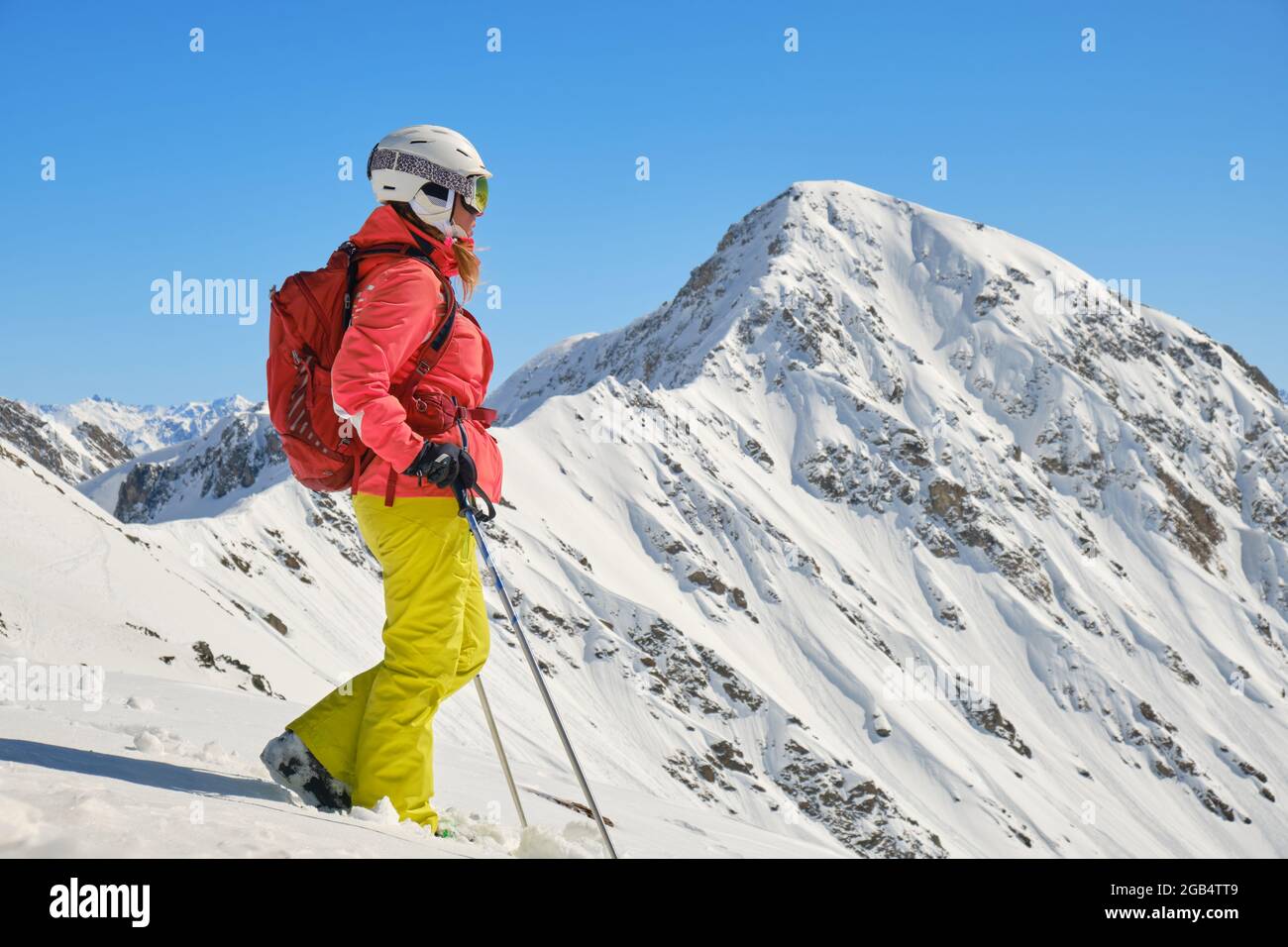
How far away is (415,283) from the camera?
4.66m

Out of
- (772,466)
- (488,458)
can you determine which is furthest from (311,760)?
(772,466)

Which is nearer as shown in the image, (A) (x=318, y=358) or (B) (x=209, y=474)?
(A) (x=318, y=358)

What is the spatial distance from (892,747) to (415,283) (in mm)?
86730

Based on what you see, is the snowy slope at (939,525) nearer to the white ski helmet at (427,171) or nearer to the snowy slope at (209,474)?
the snowy slope at (209,474)

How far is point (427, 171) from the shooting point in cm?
497

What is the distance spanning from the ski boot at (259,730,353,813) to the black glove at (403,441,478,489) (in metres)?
1.35

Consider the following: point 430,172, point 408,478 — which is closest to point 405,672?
point 408,478

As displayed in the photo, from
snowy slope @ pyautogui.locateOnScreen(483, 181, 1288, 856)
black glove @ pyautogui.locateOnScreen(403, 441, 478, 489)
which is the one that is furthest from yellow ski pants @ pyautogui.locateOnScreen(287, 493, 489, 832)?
snowy slope @ pyautogui.locateOnScreen(483, 181, 1288, 856)

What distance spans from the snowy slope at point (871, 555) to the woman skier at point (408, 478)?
5.17 meters

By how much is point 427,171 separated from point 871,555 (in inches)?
4626

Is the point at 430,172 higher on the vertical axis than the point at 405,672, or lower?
higher

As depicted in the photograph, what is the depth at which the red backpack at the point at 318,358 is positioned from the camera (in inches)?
187

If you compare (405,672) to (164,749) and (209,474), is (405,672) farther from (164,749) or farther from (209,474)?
(209,474)
